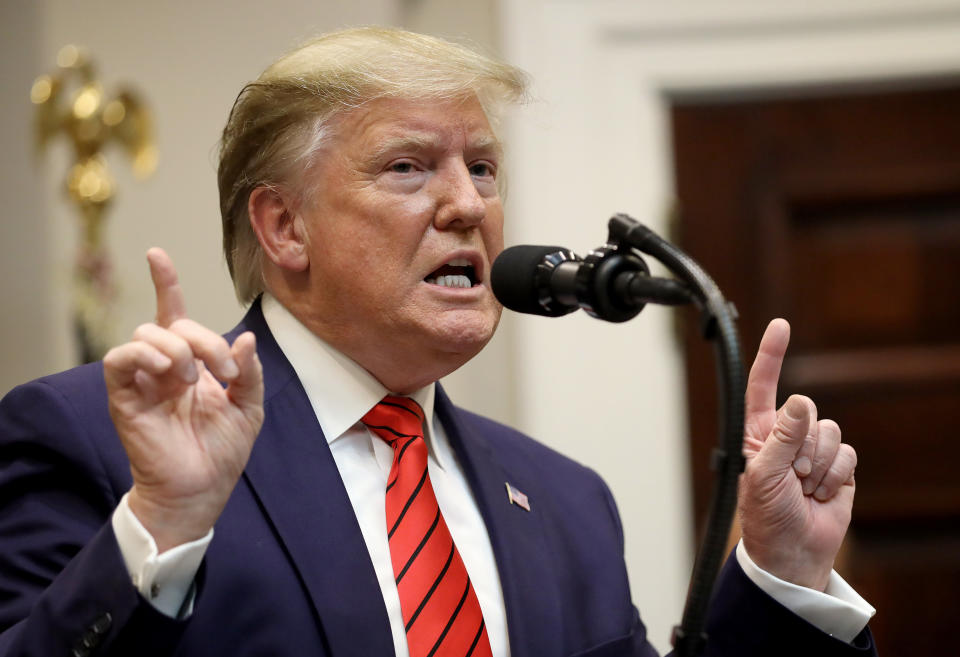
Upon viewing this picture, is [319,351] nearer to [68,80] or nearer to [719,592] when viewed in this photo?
[719,592]

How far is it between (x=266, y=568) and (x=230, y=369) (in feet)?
1.03

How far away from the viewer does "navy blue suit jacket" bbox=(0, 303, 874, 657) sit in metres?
1.14

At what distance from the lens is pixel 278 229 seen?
1.68 metres

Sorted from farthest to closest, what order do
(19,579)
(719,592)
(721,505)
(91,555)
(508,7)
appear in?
(508,7), (719,592), (19,579), (91,555), (721,505)

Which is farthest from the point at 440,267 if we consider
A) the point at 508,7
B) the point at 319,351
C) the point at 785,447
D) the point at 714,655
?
the point at 508,7

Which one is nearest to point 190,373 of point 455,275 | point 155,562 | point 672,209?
point 155,562

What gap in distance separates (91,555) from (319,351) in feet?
1.75

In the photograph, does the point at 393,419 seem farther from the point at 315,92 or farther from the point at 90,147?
the point at 90,147

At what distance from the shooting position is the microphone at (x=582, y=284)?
3.51 ft

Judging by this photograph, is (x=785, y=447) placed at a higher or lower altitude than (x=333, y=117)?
lower

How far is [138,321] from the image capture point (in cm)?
310

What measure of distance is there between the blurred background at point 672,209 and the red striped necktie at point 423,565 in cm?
149

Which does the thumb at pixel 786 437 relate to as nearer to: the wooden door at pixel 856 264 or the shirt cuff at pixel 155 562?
the shirt cuff at pixel 155 562

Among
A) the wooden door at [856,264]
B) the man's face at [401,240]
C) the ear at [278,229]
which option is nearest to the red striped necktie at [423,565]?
the man's face at [401,240]
